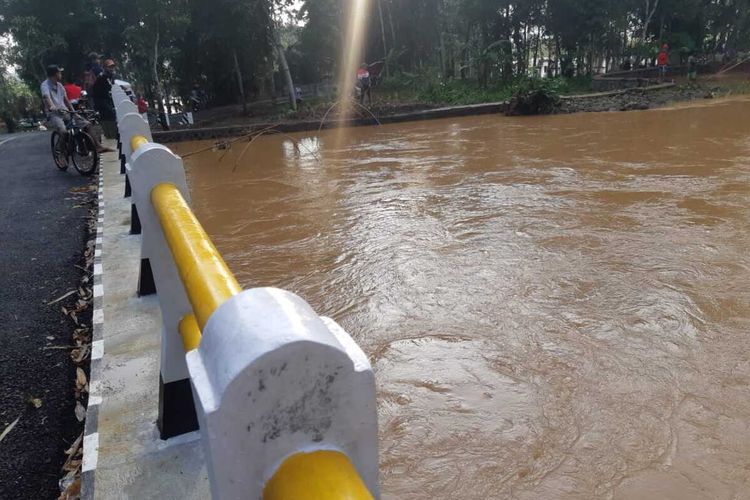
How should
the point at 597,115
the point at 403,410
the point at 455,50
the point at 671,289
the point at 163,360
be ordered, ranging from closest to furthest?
the point at 163,360 → the point at 403,410 → the point at 671,289 → the point at 597,115 → the point at 455,50

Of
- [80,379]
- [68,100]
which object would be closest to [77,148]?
[68,100]

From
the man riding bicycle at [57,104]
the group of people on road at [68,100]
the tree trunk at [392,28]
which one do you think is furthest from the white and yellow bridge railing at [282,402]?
the tree trunk at [392,28]

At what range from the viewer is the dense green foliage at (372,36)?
21156 mm

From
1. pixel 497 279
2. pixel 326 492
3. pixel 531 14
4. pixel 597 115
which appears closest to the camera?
pixel 326 492

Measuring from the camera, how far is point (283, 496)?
723 millimetres

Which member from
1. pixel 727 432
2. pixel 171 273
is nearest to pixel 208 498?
pixel 171 273

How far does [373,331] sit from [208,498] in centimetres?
208

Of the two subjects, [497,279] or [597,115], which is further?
[597,115]

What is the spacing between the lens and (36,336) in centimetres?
329

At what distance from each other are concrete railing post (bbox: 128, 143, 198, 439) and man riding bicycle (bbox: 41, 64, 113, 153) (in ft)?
22.8

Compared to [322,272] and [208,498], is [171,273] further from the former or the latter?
[322,272]

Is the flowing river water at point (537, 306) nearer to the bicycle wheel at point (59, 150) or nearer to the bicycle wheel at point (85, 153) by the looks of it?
the bicycle wheel at point (85, 153)

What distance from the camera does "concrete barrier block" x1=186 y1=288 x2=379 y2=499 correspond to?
68 cm

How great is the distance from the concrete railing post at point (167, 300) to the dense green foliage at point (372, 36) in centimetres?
1886
